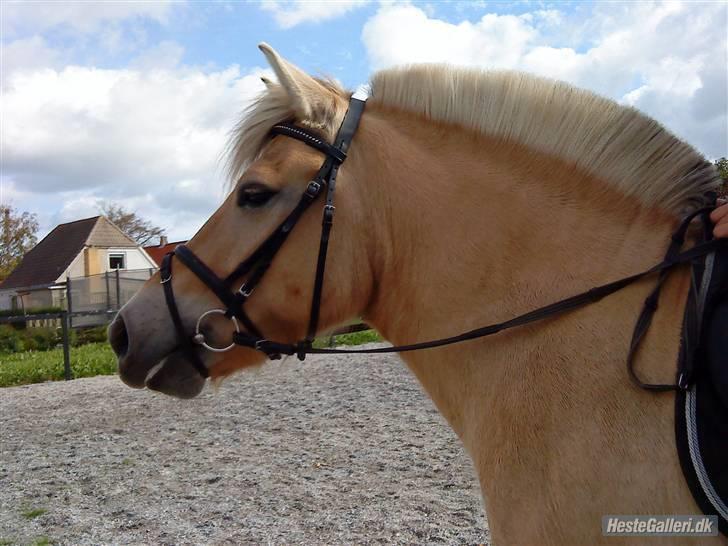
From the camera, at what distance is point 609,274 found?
1.93m

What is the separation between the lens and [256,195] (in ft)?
7.55

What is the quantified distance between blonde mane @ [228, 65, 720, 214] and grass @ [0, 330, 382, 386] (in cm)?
934

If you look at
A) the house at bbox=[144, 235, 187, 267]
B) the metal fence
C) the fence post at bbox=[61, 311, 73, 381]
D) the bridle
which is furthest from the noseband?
the house at bbox=[144, 235, 187, 267]

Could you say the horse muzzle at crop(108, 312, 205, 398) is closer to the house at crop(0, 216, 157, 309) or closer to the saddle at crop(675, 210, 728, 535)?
the saddle at crop(675, 210, 728, 535)

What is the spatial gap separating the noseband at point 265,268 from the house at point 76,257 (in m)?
39.4

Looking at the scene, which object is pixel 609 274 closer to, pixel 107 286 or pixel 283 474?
pixel 283 474

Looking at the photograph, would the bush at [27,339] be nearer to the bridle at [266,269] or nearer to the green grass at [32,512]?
the green grass at [32,512]

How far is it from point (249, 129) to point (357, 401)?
305 inches

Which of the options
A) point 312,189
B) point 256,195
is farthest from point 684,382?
point 256,195

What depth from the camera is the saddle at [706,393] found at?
1566 mm

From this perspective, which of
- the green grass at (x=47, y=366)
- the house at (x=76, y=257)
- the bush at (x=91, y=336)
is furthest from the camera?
the house at (x=76, y=257)

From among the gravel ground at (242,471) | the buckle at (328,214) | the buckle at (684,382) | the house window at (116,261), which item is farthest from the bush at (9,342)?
the house window at (116,261)

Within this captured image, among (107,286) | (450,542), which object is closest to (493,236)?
(450,542)

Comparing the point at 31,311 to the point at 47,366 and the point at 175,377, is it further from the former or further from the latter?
the point at 175,377
